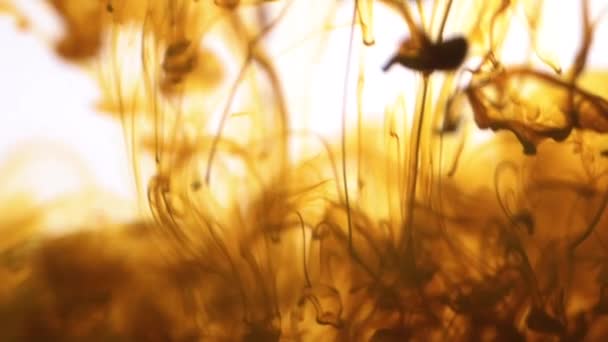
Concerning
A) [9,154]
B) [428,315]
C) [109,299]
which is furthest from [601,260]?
[9,154]

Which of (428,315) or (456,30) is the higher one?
(456,30)

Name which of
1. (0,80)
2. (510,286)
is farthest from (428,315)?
(0,80)

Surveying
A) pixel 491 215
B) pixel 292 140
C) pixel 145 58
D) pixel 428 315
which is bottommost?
pixel 428 315

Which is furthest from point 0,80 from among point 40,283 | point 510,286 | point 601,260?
point 601,260

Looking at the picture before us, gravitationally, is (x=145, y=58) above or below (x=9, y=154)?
above

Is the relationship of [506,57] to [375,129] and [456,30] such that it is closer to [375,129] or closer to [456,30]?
[456,30]

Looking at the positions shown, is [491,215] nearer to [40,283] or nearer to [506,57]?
[506,57]

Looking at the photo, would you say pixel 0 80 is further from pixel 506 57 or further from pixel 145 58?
pixel 506 57
